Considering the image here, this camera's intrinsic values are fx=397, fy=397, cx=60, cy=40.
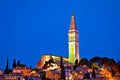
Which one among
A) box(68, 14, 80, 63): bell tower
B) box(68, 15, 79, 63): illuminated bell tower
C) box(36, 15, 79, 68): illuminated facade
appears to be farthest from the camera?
box(68, 14, 80, 63): bell tower

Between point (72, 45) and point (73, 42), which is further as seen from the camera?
point (73, 42)

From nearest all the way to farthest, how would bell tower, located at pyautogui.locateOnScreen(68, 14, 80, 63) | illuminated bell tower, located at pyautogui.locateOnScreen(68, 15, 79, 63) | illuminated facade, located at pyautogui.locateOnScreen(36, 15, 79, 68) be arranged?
illuminated facade, located at pyautogui.locateOnScreen(36, 15, 79, 68) → illuminated bell tower, located at pyautogui.locateOnScreen(68, 15, 79, 63) → bell tower, located at pyautogui.locateOnScreen(68, 14, 80, 63)

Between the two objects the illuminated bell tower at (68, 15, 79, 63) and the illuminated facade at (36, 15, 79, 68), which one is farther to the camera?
the illuminated bell tower at (68, 15, 79, 63)

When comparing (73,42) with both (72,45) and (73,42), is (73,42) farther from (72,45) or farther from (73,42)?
(72,45)

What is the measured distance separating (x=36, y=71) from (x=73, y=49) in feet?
79.9

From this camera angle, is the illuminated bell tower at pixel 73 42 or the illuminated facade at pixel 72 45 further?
the illuminated bell tower at pixel 73 42

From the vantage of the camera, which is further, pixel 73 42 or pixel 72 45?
pixel 73 42

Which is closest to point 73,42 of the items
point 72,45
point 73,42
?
point 73,42

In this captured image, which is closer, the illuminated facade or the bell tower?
the illuminated facade

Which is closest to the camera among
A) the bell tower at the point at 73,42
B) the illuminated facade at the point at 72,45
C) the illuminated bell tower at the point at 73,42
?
the illuminated facade at the point at 72,45

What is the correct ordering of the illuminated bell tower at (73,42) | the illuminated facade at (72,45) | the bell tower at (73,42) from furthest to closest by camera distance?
the bell tower at (73,42), the illuminated bell tower at (73,42), the illuminated facade at (72,45)

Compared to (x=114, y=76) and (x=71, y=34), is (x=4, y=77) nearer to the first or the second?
(x=114, y=76)

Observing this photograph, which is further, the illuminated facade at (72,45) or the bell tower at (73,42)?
the bell tower at (73,42)

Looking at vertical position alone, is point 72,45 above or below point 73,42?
below
